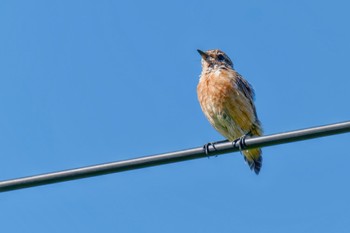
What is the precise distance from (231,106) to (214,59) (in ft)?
4.91

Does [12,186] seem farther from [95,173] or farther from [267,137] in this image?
[267,137]

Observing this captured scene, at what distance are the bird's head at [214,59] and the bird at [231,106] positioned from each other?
0.39 metres

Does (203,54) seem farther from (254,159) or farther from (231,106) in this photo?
(254,159)

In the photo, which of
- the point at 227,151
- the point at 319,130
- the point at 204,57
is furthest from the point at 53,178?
the point at 204,57

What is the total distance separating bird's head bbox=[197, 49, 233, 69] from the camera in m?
12.3

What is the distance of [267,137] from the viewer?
6230 millimetres

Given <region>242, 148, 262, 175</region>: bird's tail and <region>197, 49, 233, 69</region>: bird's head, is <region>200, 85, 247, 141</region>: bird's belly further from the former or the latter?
<region>197, 49, 233, 69</region>: bird's head

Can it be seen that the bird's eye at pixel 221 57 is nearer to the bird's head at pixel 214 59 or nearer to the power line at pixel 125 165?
the bird's head at pixel 214 59

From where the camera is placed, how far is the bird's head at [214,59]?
12281 millimetres

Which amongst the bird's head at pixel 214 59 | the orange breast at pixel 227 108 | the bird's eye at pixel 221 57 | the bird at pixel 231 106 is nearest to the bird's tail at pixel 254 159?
the bird at pixel 231 106

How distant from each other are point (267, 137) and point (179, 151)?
2.40ft

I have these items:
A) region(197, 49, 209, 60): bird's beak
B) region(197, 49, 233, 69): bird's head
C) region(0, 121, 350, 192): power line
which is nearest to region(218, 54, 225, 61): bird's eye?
region(197, 49, 233, 69): bird's head

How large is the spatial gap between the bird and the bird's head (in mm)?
394

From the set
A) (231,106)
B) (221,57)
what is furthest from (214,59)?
(231,106)
